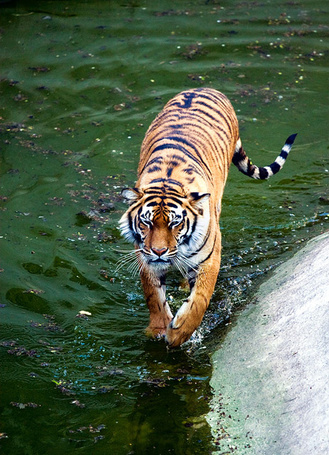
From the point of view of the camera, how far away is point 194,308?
Answer: 13.4 feet

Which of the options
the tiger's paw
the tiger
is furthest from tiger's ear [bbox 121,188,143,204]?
the tiger's paw

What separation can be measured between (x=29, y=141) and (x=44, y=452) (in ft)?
13.2

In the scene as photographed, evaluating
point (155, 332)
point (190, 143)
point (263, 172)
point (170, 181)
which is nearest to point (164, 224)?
point (170, 181)

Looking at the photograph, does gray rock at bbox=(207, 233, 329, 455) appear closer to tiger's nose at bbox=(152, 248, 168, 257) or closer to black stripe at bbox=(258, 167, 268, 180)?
tiger's nose at bbox=(152, 248, 168, 257)

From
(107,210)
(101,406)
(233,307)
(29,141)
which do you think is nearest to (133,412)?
(101,406)

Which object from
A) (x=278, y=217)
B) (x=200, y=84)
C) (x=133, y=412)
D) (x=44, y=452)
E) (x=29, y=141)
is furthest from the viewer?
(x=200, y=84)

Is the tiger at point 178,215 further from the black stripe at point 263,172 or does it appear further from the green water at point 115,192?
the black stripe at point 263,172

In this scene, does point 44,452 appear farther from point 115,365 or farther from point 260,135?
point 260,135

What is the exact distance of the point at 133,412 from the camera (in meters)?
3.62

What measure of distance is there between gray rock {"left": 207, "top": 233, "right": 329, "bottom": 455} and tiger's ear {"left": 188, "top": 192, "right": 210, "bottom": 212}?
81 cm

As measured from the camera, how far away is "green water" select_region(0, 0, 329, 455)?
3656mm

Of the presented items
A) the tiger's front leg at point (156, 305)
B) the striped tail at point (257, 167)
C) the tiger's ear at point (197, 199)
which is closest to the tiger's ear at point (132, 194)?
the tiger's ear at point (197, 199)

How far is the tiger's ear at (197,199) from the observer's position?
12.6ft


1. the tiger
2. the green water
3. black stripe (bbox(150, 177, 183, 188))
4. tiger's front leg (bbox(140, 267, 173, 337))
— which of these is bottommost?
the green water
